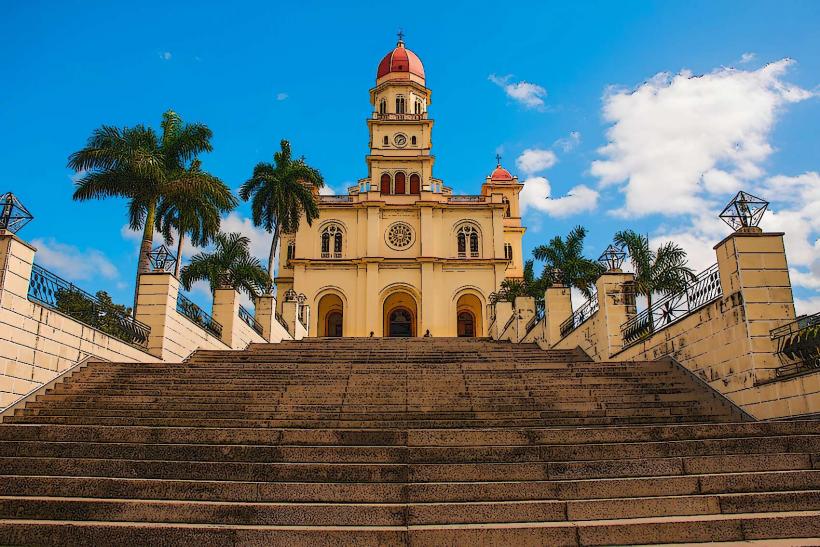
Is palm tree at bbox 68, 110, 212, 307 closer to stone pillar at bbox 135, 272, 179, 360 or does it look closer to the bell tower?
stone pillar at bbox 135, 272, 179, 360

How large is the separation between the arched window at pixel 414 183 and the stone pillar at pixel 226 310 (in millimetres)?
24553

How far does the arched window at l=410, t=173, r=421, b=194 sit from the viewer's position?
41500mm

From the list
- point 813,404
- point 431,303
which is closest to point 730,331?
point 813,404

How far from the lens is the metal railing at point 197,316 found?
15.3 meters

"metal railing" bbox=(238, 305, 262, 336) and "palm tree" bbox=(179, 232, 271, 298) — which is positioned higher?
"palm tree" bbox=(179, 232, 271, 298)

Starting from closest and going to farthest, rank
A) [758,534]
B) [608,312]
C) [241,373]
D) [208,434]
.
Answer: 1. [758,534]
2. [208,434]
3. [241,373]
4. [608,312]

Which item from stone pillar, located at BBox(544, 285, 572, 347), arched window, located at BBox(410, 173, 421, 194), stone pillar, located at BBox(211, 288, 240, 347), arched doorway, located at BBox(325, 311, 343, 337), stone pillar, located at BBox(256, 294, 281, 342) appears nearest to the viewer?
stone pillar, located at BBox(211, 288, 240, 347)

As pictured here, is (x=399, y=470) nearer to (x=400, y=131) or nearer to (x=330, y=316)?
(x=330, y=316)

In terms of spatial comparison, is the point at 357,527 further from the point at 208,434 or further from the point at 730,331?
the point at 730,331

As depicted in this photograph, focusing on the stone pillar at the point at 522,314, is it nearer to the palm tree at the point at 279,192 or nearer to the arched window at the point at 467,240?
the palm tree at the point at 279,192

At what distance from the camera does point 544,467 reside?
6.27 meters

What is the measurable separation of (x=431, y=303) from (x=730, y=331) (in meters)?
28.2

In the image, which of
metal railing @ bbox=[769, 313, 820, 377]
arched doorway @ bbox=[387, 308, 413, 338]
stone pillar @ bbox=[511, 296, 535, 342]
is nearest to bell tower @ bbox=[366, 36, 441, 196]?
arched doorway @ bbox=[387, 308, 413, 338]

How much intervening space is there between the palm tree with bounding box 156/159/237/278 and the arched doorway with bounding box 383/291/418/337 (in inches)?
743
